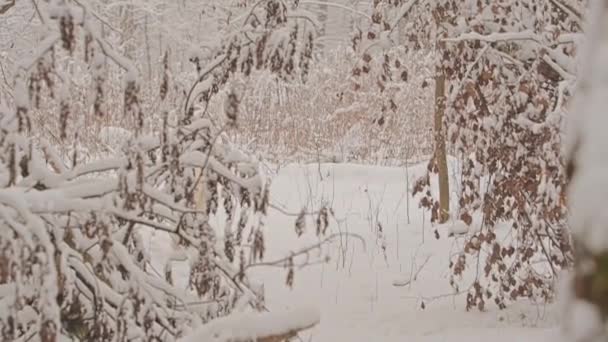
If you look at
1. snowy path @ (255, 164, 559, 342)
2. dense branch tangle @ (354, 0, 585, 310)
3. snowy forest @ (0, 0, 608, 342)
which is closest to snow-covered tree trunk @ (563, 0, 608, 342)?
snowy forest @ (0, 0, 608, 342)

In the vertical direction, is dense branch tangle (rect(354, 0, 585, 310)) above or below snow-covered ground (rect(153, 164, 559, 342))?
above

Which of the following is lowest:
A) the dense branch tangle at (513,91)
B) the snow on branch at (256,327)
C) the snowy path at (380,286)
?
the snowy path at (380,286)

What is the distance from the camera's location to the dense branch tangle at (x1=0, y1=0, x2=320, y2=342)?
8.19ft

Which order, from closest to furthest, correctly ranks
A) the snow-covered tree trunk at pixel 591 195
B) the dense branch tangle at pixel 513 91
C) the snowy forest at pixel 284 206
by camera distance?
the snow-covered tree trunk at pixel 591 195 → the snowy forest at pixel 284 206 → the dense branch tangle at pixel 513 91

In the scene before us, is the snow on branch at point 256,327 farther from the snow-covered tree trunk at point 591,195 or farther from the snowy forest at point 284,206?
the snow-covered tree trunk at point 591,195

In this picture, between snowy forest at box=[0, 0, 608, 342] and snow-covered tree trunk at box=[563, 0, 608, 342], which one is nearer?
snow-covered tree trunk at box=[563, 0, 608, 342]

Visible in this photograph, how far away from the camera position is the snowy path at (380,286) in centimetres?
433

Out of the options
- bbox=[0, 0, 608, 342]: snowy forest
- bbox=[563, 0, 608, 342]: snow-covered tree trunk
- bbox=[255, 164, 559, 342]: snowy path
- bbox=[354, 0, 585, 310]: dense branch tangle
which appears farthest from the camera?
bbox=[255, 164, 559, 342]: snowy path

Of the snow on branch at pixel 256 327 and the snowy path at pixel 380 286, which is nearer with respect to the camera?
the snow on branch at pixel 256 327

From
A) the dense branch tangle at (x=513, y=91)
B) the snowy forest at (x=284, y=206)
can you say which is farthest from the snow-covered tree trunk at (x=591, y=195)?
the dense branch tangle at (x=513, y=91)

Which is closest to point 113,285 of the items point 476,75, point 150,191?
point 150,191

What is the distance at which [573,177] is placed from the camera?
65 centimetres

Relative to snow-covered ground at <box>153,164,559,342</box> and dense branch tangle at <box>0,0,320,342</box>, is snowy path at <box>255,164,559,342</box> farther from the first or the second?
dense branch tangle at <box>0,0,320,342</box>

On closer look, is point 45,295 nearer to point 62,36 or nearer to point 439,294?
point 62,36
